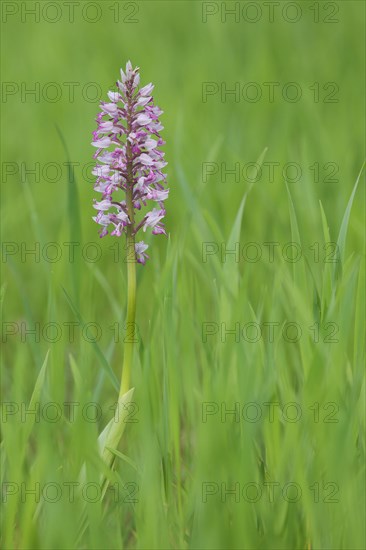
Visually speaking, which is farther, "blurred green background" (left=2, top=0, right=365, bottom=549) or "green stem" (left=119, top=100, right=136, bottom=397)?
"green stem" (left=119, top=100, right=136, bottom=397)

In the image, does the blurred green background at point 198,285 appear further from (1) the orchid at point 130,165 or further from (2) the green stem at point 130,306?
(1) the orchid at point 130,165

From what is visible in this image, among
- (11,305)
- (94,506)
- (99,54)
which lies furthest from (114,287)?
(99,54)

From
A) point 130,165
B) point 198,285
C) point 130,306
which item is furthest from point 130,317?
point 198,285

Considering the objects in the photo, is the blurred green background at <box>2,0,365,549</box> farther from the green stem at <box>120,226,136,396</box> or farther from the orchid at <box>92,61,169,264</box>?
the orchid at <box>92,61,169,264</box>

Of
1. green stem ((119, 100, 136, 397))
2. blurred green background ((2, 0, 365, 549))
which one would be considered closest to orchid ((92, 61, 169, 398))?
green stem ((119, 100, 136, 397))

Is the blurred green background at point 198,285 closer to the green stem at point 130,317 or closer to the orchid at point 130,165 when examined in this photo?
the green stem at point 130,317

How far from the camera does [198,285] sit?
2875mm

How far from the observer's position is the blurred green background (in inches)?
70.5

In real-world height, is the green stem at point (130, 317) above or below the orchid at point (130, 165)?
below

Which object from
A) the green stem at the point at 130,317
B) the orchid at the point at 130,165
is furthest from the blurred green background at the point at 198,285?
the orchid at the point at 130,165

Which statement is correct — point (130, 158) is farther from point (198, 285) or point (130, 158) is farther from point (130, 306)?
point (198, 285)

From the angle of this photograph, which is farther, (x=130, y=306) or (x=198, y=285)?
(x=198, y=285)

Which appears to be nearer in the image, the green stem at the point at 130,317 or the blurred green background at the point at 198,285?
the blurred green background at the point at 198,285

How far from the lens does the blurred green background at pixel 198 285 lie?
1.79 m
